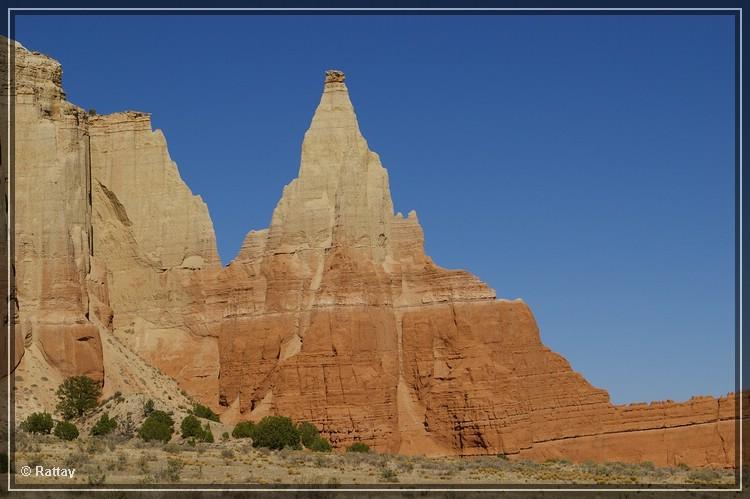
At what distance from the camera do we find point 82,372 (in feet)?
329

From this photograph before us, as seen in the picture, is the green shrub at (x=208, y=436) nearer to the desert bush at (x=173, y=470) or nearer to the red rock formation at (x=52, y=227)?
the red rock formation at (x=52, y=227)

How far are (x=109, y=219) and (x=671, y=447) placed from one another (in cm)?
3453

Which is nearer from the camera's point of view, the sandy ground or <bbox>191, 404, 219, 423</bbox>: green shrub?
the sandy ground

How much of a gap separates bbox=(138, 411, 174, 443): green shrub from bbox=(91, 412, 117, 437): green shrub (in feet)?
4.86

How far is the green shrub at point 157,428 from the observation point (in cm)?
8881

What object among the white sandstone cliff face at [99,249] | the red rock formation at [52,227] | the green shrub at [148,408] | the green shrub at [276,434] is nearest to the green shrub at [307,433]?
the green shrub at [276,434]

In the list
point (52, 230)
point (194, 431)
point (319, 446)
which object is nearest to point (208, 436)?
point (194, 431)

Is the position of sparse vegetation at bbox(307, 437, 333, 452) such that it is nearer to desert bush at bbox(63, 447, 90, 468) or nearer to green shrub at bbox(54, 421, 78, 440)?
green shrub at bbox(54, 421, 78, 440)

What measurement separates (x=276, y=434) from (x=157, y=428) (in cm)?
547

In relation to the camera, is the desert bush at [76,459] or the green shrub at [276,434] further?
the green shrub at [276,434]

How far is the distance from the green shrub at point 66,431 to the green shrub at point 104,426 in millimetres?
2174

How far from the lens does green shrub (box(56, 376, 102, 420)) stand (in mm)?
95312

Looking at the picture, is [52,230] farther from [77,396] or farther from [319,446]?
[319,446]

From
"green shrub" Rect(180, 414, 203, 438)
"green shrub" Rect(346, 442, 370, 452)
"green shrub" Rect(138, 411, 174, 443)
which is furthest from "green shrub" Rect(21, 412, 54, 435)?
"green shrub" Rect(346, 442, 370, 452)
